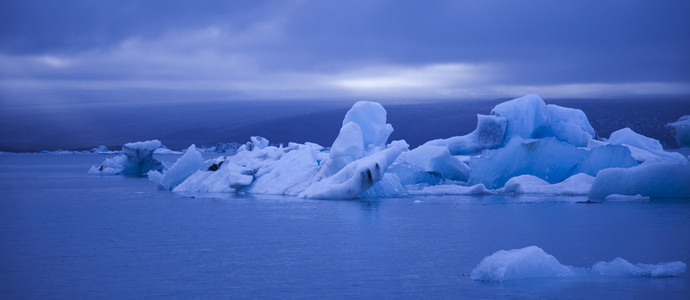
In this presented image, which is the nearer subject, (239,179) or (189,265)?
(189,265)

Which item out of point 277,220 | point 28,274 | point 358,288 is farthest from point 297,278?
point 277,220

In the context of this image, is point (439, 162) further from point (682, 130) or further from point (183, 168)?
point (682, 130)

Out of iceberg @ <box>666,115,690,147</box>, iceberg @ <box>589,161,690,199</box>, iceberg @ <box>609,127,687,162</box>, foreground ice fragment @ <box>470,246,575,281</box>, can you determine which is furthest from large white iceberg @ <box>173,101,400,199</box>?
iceberg @ <box>666,115,690,147</box>

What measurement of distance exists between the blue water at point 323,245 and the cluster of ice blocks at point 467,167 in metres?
0.61

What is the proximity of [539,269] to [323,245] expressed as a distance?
3.32 metres

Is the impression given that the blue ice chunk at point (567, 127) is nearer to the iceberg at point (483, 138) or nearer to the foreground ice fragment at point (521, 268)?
the iceberg at point (483, 138)

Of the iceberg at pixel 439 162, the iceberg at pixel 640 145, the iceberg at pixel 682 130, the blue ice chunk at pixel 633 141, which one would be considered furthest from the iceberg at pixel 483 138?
the iceberg at pixel 682 130

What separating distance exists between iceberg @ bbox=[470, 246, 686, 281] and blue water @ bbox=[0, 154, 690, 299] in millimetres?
126

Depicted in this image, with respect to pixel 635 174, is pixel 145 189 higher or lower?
lower

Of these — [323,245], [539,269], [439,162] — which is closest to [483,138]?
[439,162]

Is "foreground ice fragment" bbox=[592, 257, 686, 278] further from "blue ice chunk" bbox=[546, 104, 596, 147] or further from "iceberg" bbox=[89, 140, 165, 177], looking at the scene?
"iceberg" bbox=[89, 140, 165, 177]

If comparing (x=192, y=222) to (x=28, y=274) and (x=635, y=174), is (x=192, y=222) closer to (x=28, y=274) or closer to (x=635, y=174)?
(x=28, y=274)

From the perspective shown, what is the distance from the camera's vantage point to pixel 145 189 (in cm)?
2184

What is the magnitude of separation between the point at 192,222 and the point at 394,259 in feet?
16.6
